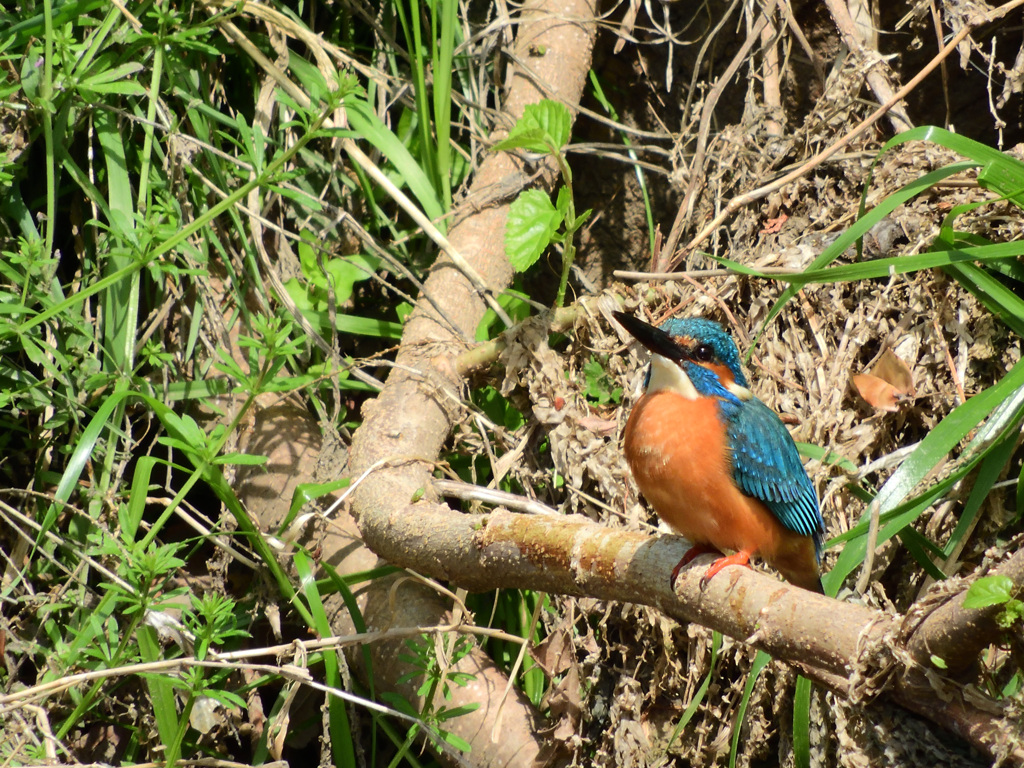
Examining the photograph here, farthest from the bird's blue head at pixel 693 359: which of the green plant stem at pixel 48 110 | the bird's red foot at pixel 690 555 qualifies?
the green plant stem at pixel 48 110

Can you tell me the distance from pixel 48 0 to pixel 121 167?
0.54 metres

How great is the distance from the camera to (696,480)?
8.00 feet

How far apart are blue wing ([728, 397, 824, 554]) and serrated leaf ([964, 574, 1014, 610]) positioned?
1.09 m

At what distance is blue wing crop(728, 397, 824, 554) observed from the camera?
2488 millimetres

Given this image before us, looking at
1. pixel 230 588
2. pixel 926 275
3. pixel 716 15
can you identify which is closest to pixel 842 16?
pixel 716 15

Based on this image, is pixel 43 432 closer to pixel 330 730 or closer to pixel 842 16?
pixel 330 730

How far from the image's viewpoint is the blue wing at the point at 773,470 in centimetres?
249

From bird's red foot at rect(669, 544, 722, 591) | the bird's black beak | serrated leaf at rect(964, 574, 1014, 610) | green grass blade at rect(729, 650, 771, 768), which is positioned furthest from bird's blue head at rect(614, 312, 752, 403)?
serrated leaf at rect(964, 574, 1014, 610)

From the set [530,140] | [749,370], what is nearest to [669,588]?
[749,370]

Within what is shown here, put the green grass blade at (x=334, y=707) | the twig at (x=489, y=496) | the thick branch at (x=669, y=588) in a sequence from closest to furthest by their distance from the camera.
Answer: the thick branch at (x=669, y=588) → the green grass blade at (x=334, y=707) → the twig at (x=489, y=496)

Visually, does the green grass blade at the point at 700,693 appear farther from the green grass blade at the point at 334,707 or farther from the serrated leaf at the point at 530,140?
the serrated leaf at the point at 530,140

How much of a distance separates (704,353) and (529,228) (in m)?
0.78

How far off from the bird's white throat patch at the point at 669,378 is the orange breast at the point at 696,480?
0.07m

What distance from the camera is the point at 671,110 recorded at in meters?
4.21
